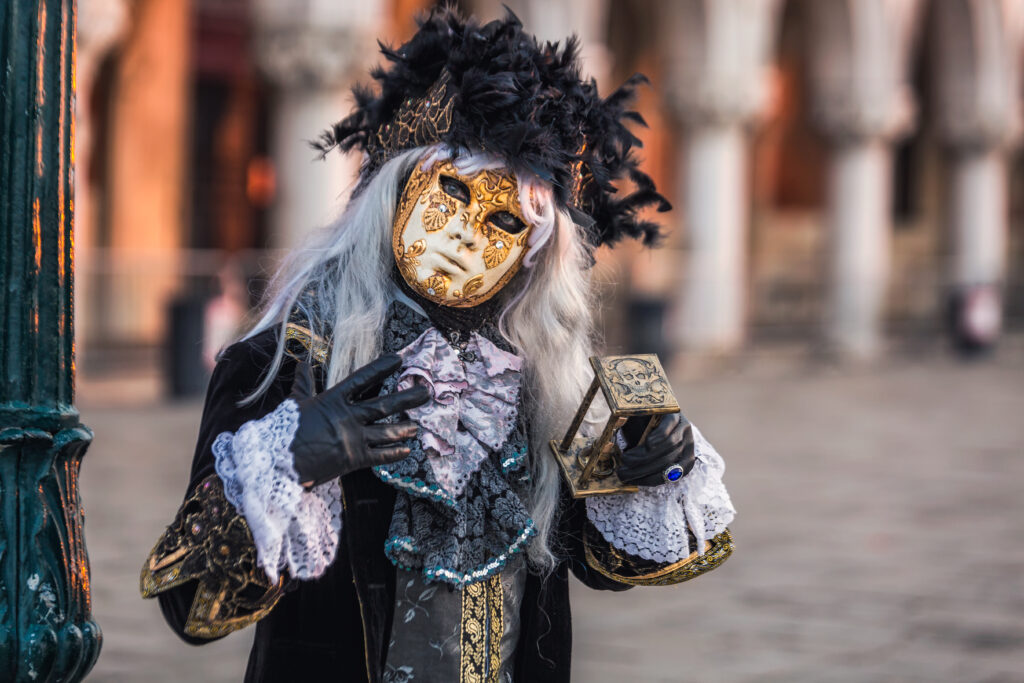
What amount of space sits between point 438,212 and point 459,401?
0.29 meters

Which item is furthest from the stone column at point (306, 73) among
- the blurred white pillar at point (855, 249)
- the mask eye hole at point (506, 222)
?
the mask eye hole at point (506, 222)

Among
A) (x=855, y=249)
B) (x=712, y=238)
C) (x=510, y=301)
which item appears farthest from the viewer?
(x=855, y=249)

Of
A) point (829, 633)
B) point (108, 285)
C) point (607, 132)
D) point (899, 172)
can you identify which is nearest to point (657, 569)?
point (607, 132)

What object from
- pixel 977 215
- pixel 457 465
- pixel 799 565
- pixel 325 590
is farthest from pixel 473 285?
pixel 977 215

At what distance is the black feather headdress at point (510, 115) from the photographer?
6.67 ft

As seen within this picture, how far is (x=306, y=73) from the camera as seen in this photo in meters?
11.7

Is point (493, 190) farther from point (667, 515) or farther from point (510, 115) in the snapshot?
point (667, 515)

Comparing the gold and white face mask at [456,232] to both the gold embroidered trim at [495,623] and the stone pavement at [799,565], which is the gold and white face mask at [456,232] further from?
the stone pavement at [799,565]

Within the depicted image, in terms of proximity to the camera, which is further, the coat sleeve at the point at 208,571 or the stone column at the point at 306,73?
the stone column at the point at 306,73

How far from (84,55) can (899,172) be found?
20.0m

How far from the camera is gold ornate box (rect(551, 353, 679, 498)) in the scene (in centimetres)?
198

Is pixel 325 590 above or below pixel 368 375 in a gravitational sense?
below

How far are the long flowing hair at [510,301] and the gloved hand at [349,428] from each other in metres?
0.18

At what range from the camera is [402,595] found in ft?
A: 6.52
